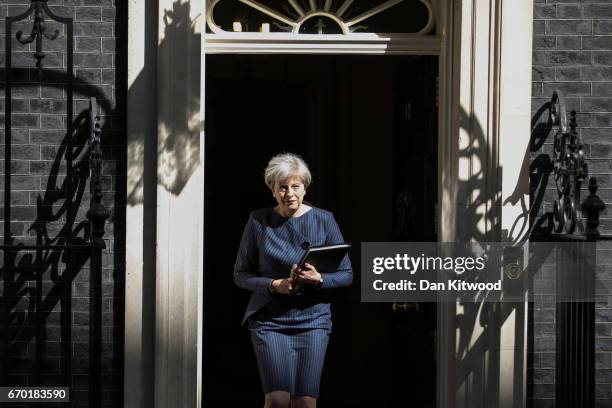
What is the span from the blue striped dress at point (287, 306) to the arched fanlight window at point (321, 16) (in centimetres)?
158

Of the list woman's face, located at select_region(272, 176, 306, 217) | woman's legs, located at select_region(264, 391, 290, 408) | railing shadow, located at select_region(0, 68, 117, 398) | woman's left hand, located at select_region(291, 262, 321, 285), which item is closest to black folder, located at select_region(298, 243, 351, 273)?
woman's left hand, located at select_region(291, 262, 321, 285)

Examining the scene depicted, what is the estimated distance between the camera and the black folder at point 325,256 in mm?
6344

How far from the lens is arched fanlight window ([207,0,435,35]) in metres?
7.71

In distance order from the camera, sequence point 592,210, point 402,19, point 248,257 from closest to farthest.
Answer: point 248,257, point 592,210, point 402,19

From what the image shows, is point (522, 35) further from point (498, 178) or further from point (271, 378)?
point (271, 378)

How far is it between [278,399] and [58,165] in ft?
6.71

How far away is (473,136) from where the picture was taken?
7371 millimetres

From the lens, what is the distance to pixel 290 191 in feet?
21.3

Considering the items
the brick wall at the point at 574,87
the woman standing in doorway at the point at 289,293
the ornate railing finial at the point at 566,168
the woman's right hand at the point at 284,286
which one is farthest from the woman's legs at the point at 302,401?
the ornate railing finial at the point at 566,168

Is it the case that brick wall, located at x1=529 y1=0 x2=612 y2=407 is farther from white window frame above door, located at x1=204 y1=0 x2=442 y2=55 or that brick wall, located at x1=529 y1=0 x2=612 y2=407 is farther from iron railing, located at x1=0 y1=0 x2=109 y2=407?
iron railing, located at x1=0 y1=0 x2=109 y2=407

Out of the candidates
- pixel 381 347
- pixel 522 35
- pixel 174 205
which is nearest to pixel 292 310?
pixel 174 205

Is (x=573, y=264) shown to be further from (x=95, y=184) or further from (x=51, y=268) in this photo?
(x=51, y=268)

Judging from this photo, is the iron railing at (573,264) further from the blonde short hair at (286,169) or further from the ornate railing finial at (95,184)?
the ornate railing finial at (95,184)

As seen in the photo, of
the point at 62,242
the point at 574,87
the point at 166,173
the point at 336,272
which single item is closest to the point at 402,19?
the point at 574,87
